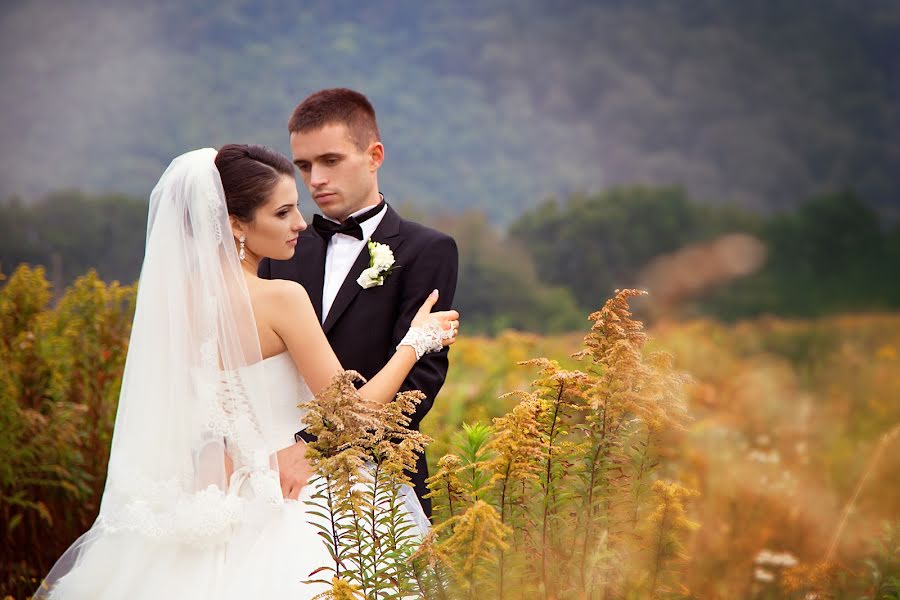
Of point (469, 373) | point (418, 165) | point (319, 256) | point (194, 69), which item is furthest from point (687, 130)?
point (319, 256)

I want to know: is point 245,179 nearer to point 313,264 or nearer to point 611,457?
point 313,264

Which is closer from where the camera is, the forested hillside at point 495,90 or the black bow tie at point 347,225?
the black bow tie at point 347,225

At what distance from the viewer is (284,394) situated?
10.6 feet

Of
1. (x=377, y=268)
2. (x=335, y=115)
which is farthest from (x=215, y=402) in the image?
(x=335, y=115)

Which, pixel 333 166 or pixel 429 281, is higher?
pixel 333 166

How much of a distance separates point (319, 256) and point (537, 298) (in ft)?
105

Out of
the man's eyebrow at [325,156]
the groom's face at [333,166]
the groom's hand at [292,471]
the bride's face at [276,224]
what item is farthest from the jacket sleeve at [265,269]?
the groom's hand at [292,471]

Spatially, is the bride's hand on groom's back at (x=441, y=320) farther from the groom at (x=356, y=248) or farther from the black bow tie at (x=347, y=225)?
the black bow tie at (x=347, y=225)

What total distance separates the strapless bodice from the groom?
393 mm

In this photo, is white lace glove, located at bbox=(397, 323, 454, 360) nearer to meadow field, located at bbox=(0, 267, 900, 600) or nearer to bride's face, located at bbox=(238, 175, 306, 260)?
meadow field, located at bbox=(0, 267, 900, 600)

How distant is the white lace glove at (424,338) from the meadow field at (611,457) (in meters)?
0.38

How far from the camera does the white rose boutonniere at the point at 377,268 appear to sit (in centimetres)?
360

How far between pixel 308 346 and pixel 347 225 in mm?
803

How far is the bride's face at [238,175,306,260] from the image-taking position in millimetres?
3199
